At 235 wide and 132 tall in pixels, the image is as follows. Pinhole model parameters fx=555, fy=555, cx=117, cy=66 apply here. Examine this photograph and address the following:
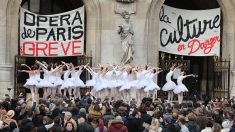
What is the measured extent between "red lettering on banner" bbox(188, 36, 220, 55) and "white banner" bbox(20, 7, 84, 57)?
5755 mm

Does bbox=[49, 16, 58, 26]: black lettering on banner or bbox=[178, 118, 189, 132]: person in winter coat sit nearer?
bbox=[178, 118, 189, 132]: person in winter coat

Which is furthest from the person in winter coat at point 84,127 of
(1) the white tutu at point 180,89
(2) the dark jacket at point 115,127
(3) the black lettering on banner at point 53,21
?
(3) the black lettering on banner at point 53,21

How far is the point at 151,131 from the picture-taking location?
10.4m

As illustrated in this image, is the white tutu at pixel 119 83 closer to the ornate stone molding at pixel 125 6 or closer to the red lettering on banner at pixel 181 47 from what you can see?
the ornate stone molding at pixel 125 6

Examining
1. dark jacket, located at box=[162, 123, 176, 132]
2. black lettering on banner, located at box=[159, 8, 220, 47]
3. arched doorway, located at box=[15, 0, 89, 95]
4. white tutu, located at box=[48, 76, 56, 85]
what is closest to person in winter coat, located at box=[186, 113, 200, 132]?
dark jacket, located at box=[162, 123, 176, 132]

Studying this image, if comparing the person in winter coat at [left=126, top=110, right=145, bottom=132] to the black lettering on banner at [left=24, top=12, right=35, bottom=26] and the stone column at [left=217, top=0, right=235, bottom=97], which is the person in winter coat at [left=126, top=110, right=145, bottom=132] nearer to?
the black lettering on banner at [left=24, top=12, right=35, bottom=26]

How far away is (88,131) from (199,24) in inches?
785

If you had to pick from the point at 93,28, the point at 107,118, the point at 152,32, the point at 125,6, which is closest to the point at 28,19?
the point at 93,28

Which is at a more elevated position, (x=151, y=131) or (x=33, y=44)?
(x=33, y=44)

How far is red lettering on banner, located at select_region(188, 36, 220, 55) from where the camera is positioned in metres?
28.4

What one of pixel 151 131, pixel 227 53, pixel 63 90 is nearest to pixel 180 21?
pixel 227 53

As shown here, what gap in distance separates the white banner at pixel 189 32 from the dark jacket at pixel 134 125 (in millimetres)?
17133

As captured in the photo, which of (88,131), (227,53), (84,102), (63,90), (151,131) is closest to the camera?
(88,131)

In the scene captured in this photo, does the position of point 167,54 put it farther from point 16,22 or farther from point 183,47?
point 16,22
